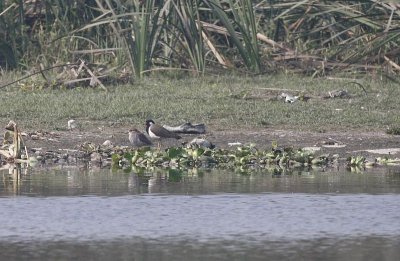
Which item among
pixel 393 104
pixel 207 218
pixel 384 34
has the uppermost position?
pixel 384 34

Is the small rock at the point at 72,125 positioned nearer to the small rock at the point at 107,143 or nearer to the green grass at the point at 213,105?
the green grass at the point at 213,105

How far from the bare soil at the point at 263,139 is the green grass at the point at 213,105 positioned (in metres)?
0.22

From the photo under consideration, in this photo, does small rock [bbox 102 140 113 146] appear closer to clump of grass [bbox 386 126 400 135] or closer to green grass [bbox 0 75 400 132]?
green grass [bbox 0 75 400 132]

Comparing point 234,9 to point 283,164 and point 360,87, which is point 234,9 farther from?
point 283,164

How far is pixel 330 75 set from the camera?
690 inches

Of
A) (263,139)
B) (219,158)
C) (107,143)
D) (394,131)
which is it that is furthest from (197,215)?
(394,131)

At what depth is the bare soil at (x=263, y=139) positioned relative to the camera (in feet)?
43.9

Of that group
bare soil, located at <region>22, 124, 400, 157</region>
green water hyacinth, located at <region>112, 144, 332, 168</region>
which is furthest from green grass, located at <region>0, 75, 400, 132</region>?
green water hyacinth, located at <region>112, 144, 332, 168</region>

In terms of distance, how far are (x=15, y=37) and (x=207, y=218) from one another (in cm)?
942

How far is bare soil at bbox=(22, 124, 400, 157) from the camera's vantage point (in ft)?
43.9

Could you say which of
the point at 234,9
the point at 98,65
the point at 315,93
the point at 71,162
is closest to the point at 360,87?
the point at 315,93

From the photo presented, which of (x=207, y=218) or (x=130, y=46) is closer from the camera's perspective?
(x=207, y=218)

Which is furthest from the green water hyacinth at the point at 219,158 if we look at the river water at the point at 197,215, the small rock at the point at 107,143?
the small rock at the point at 107,143

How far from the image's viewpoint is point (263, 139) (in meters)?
13.8
